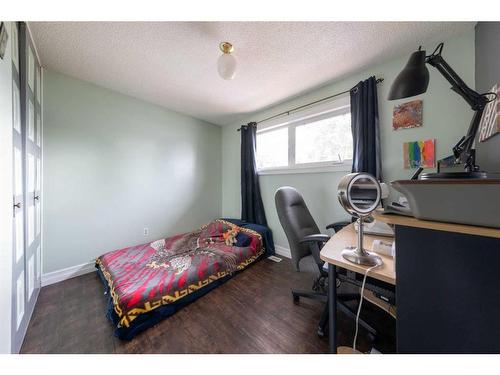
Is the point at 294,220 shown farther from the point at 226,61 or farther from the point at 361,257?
the point at 226,61

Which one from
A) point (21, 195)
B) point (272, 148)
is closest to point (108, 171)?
point (21, 195)

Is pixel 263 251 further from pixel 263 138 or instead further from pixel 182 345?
pixel 263 138

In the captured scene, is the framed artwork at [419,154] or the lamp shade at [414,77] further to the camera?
the framed artwork at [419,154]

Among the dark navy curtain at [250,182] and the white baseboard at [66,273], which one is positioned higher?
the dark navy curtain at [250,182]

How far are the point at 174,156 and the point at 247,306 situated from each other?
237cm

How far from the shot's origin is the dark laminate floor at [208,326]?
42.0 inches

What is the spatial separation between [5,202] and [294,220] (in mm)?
1737

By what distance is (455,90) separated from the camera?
63 centimetres

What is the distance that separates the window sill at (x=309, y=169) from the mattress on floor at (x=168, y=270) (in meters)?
0.98

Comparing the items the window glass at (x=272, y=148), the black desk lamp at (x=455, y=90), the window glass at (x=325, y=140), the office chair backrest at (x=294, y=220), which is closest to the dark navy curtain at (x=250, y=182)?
the window glass at (x=272, y=148)

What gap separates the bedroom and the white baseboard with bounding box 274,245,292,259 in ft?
0.09

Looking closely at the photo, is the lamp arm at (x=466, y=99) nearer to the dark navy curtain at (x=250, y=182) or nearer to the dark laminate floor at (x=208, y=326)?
the dark laminate floor at (x=208, y=326)
